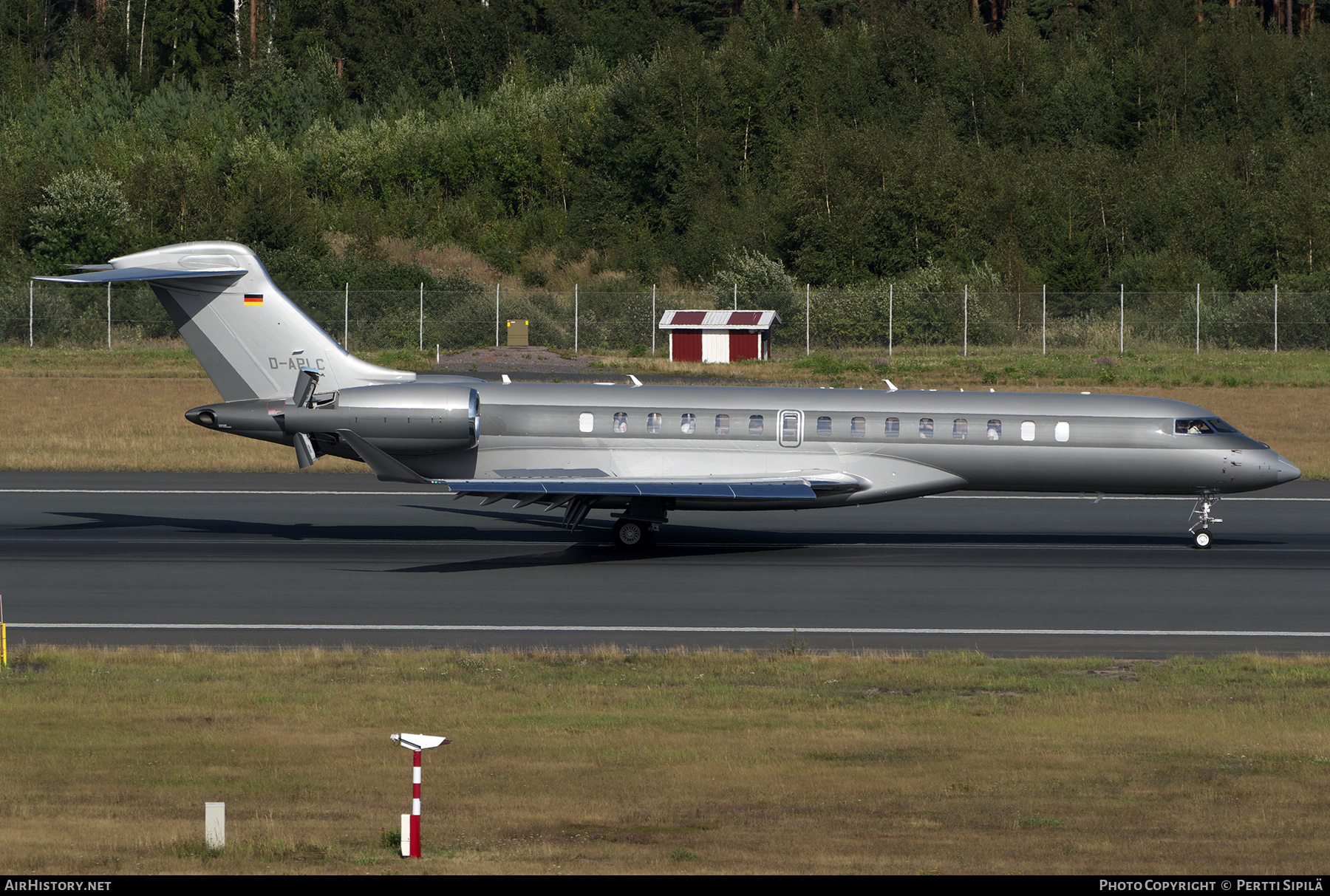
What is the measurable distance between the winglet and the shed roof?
130 feet

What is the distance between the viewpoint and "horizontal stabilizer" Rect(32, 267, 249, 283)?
78.6ft

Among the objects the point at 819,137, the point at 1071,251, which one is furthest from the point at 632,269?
the point at 1071,251

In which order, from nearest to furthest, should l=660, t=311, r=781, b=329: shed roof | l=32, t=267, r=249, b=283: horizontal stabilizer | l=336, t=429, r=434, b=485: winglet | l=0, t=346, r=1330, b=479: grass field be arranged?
l=336, t=429, r=434, b=485: winglet
l=32, t=267, r=249, b=283: horizontal stabilizer
l=0, t=346, r=1330, b=479: grass field
l=660, t=311, r=781, b=329: shed roof

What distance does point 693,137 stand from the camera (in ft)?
320

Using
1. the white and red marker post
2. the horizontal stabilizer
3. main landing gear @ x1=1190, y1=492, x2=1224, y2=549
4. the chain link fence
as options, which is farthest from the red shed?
the white and red marker post

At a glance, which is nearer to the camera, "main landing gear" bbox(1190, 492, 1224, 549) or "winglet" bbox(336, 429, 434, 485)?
"winglet" bbox(336, 429, 434, 485)

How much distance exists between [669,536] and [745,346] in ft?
Answer: 119

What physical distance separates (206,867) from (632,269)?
272 feet

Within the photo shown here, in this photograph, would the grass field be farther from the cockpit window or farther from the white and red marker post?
the white and red marker post

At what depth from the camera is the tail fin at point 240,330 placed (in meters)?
25.2

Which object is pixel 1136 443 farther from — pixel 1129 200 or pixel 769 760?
pixel 1129 200

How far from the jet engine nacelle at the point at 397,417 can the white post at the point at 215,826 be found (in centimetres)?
1529

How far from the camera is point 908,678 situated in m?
15.3

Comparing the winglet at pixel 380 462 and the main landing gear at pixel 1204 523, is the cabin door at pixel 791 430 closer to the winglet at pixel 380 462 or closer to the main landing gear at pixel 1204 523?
the winglet at pixel 380 462
